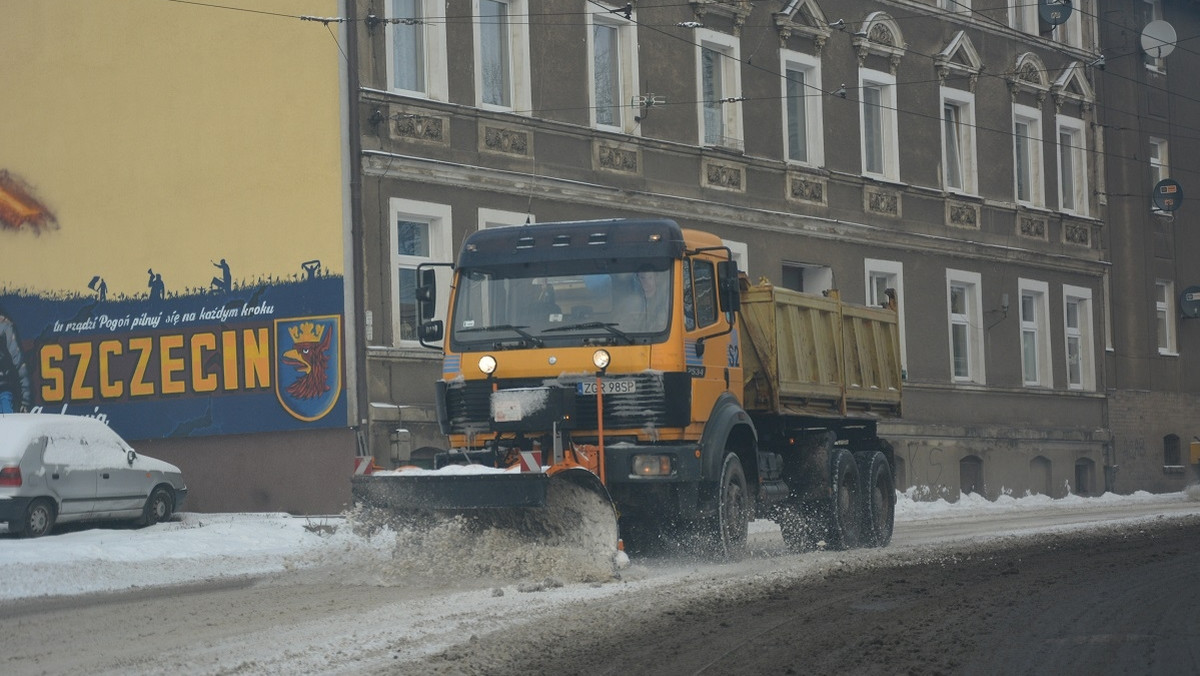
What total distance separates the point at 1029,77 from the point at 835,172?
7.84 m

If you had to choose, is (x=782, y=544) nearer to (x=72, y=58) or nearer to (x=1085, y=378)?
(x=72, y=58)

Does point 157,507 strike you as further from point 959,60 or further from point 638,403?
point 959,60

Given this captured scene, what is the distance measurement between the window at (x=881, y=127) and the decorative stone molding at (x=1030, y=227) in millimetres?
4639

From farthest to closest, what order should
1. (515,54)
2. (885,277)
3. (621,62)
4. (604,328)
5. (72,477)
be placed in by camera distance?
(885,277)
(621,62)
(515,54)
(72,477)
(604,328)

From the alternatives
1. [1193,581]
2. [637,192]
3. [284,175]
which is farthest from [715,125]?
[1193,581]

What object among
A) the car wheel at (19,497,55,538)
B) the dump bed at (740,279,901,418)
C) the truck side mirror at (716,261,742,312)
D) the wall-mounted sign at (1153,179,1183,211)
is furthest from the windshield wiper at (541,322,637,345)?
the wall-mounted sign at (1153,179,1183,211)

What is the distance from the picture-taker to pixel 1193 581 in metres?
13.4

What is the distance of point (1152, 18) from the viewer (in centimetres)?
3991

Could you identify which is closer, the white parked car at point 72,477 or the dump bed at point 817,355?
the dump bed at point 817,355

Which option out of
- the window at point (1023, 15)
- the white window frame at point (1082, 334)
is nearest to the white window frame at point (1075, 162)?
the white window frame at point (1082, 334)

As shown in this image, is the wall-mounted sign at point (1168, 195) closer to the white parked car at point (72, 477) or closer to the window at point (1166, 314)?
the window at point (1166, 314)

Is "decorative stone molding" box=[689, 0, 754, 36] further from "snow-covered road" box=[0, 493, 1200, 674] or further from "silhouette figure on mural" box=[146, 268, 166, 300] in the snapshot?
"snow-covered road" box=[0, 493, 1200, 674]

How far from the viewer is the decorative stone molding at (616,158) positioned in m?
25.2

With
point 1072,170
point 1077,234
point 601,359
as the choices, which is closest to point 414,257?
point 601,359
